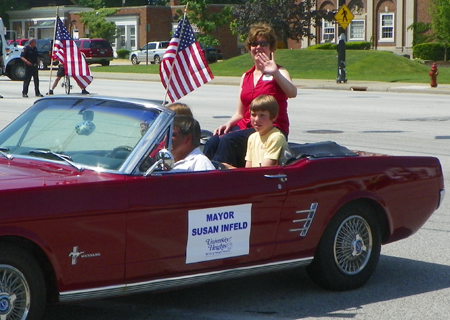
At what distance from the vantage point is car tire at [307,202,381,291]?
5590 millimetres

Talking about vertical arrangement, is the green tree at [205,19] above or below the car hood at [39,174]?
above

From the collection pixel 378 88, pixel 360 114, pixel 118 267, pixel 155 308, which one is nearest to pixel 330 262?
pixel 155 308

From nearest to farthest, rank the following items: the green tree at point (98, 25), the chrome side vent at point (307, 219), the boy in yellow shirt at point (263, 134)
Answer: the chrome side vent at point (307, 219) < the boy in yellow shirt at point (263, 134) < the green tree at point (98, 25)

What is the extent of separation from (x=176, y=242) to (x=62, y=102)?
4.51 feet

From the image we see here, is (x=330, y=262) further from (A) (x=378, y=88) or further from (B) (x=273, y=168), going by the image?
(A) (x=378, y=88)

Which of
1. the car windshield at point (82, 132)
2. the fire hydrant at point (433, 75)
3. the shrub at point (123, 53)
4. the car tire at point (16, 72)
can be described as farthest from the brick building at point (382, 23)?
the car windshield at point (82, 132)

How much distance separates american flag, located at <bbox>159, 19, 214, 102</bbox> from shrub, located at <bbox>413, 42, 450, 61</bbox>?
45.3m

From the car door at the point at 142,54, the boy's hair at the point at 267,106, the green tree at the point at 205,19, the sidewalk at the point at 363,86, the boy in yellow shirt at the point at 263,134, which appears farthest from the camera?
the car door at the point at 142,54

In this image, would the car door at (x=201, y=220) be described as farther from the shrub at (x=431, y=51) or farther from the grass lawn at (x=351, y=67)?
the shrub at (x=431, y=51)

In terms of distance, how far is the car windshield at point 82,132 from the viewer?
492cm

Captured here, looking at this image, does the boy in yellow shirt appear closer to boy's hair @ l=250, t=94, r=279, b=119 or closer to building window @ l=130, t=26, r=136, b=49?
boy's hair @ l=250, t=94, r=279, b=119

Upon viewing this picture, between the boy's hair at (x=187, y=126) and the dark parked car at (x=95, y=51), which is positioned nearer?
the boy's hair at (x=187, y=126)

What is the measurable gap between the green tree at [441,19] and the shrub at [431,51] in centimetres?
53

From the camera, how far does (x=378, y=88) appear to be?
98.4 ft
